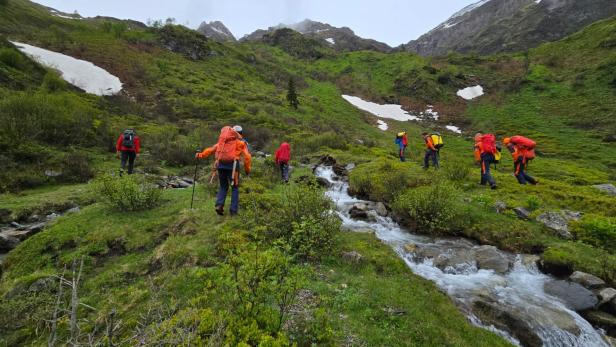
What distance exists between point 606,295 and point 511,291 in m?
1.96

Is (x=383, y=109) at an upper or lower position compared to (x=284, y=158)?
upper

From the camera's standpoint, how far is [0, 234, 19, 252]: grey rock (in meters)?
8.16

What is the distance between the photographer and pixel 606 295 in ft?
24.0

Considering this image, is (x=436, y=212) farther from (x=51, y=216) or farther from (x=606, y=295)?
(x=51, y=216)

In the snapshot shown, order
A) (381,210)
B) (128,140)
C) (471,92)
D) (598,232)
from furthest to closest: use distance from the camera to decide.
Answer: (471,92), (128,140), (381,210), (598,232)

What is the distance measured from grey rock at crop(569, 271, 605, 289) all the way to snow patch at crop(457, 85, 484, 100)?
65.3m

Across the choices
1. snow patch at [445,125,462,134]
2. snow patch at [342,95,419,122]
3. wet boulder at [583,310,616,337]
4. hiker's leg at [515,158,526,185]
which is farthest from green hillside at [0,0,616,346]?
snow patch at [342,95,419,122]

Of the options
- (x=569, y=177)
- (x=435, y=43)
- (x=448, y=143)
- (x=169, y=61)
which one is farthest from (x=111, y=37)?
(x=435, y=43)

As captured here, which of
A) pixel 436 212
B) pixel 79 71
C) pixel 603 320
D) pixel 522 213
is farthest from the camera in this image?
pixel 79 71

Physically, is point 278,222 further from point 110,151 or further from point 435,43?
point 435,43

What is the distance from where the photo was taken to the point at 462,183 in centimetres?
1555

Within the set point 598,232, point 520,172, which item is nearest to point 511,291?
point 598,232

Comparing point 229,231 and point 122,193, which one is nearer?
point 229,231

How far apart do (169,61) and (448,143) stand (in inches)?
2028
